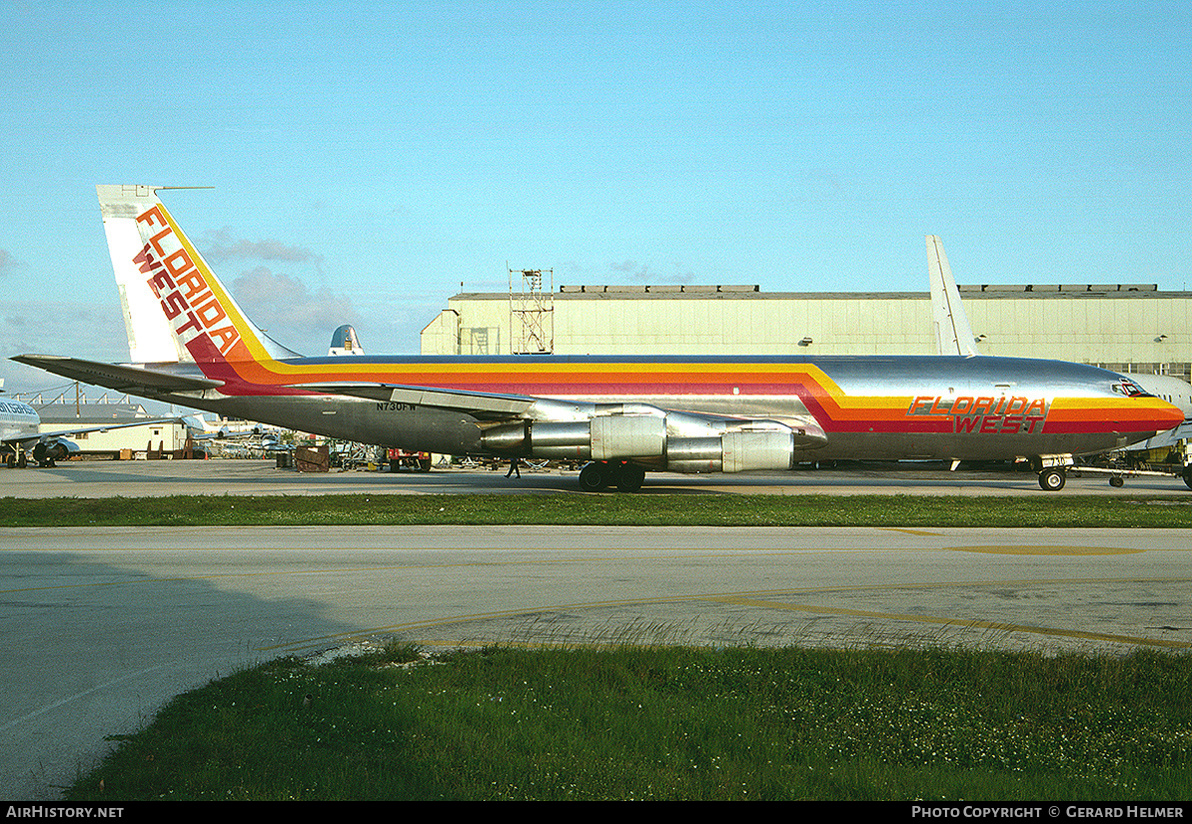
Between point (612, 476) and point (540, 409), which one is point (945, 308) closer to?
point (612, 476)

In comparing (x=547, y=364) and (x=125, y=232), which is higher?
(x=125, y=232)

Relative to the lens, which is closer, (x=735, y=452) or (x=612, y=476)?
(x=735, y=452)

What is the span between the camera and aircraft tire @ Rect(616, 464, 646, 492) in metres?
31.2

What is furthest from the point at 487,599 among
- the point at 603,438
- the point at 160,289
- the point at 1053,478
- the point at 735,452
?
the point at 1053,478

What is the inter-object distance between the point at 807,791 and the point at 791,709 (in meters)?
1.53

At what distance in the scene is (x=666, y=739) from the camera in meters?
6.13

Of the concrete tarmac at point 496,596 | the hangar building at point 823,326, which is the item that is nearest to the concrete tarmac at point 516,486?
the concrete tarmac at point 496,596

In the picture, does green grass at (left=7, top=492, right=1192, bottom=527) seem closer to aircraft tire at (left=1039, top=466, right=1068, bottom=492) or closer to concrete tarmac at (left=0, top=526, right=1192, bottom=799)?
concrete tarmac at (left=0, top=526, right=1192, bottom=799)

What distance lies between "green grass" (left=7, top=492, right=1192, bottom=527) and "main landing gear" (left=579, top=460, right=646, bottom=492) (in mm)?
2917

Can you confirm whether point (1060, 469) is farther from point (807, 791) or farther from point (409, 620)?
point (807, 791)

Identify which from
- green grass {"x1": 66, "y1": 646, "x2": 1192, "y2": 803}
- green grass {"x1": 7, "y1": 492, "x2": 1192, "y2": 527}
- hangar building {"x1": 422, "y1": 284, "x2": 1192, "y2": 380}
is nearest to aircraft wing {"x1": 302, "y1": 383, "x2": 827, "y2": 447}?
green grass {"x1": 7, "y1": 492, "x2": 1192, "y2": 527}

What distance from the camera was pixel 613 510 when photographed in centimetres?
2372

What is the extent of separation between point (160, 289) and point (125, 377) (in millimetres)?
3323
